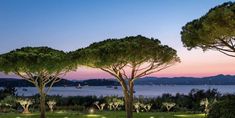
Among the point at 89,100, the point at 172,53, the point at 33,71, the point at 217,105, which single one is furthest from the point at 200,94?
the point at 217,105

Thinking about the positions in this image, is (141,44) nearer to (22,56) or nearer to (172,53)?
(172,53)

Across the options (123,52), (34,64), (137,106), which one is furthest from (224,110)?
(137,106)

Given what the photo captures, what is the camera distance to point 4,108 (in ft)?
153

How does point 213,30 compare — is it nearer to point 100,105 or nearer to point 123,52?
point 123,52

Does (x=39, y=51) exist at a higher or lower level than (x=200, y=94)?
higher

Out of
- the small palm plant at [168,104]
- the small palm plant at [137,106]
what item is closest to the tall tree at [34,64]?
the small palm plant at [137,106]

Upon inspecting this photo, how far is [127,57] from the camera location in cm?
2997

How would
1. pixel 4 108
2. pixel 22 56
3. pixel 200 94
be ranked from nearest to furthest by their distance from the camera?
pixel 22 56, pixel 4 108, pixel 200 94

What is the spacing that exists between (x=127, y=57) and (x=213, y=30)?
14227 millimetres

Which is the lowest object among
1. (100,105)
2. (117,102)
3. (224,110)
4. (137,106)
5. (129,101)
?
(224,110)

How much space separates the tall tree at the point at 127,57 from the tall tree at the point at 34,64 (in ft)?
10.8

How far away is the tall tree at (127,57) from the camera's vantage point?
29750mm

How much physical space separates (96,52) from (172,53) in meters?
6.03

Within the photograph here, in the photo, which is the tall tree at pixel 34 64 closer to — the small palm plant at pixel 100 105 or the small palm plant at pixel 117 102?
the small palm plant at pixel 117 102
